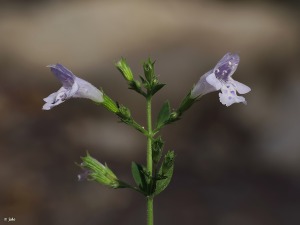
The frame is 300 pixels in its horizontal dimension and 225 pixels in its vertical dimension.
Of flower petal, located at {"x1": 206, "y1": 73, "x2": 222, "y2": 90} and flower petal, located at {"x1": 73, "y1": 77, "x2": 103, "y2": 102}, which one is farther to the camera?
flower petal, located at {"x1": 73, "y1": 77, "x2": 103, "y2": 102}

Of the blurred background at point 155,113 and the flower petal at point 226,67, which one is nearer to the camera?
the flower petal at point 226,67

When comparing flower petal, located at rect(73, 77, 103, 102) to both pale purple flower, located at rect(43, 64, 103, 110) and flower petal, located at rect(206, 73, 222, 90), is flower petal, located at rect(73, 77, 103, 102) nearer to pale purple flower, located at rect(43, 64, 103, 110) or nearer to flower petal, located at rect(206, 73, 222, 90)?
pale purple flower, located at rect(43, 64, 103, 110)

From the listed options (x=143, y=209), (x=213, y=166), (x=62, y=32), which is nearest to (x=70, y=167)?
(x=143, y=209)

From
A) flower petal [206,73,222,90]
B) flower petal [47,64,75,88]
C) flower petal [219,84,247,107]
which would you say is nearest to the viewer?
flower petal [219,84,247,107]

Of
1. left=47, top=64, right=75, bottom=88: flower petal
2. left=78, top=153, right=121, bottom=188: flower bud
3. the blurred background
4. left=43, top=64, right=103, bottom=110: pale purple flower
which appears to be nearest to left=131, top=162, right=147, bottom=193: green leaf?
left=78, top=153, right=121, bottom=188: flower bud

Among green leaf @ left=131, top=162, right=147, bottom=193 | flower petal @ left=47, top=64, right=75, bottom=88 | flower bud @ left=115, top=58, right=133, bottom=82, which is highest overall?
flower bud @ left=115, top=58, right=133, bottom=82

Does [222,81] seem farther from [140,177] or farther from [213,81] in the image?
[140,177]

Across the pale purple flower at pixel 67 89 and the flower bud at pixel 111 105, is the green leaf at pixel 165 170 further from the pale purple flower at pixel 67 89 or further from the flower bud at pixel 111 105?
the pale purple flower at pixel 67 89

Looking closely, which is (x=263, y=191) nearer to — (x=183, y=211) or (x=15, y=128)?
(x=183, y=211)

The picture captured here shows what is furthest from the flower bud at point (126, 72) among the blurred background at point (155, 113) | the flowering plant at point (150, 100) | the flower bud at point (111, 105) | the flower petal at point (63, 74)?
the blurred background at point (155, 113)
